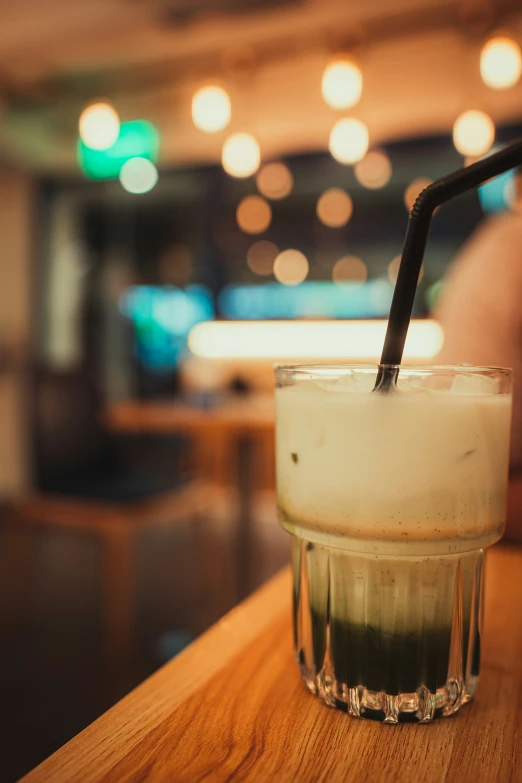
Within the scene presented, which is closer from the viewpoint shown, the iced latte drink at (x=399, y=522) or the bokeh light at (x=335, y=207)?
the iced latte drink at (x=399, y=522)

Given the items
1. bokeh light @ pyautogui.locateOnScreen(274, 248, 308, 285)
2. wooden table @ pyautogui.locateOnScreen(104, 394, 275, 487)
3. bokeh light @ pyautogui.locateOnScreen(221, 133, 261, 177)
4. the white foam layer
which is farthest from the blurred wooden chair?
bokeh light @ pyautogui.locateOnScreen(274, 248, 308, 285)

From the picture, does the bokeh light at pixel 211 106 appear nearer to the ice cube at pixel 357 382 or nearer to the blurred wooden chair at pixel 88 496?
the blurred wooden chair at pixel 88 496

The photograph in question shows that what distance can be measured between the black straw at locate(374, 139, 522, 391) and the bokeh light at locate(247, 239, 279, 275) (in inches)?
227

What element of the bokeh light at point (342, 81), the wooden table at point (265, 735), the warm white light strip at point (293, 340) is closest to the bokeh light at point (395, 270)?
the wooden table at point (265, 735)

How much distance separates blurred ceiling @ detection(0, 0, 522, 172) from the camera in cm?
352

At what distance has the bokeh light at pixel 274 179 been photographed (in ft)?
17.4

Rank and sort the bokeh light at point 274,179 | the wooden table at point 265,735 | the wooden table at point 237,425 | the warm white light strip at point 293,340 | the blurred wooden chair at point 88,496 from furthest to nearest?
the bokeh light at point 274,179 → the warm white light strip at point 293,340 → the wooden table at point 237,425 → the blurred wooden chair at point 88,496 → the wooden table at point 265,735

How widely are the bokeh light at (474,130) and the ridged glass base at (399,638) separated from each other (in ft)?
10.7

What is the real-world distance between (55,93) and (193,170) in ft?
4.79

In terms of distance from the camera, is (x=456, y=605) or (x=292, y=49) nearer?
(x=456, y=605)

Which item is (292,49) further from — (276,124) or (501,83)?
(501,83)

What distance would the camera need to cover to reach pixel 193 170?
5883mm

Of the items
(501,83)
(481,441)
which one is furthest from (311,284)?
(481,441)

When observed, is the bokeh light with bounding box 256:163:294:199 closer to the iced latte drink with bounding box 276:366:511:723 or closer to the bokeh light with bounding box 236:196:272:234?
the bokeh light with bounding box 236:196:272:234
